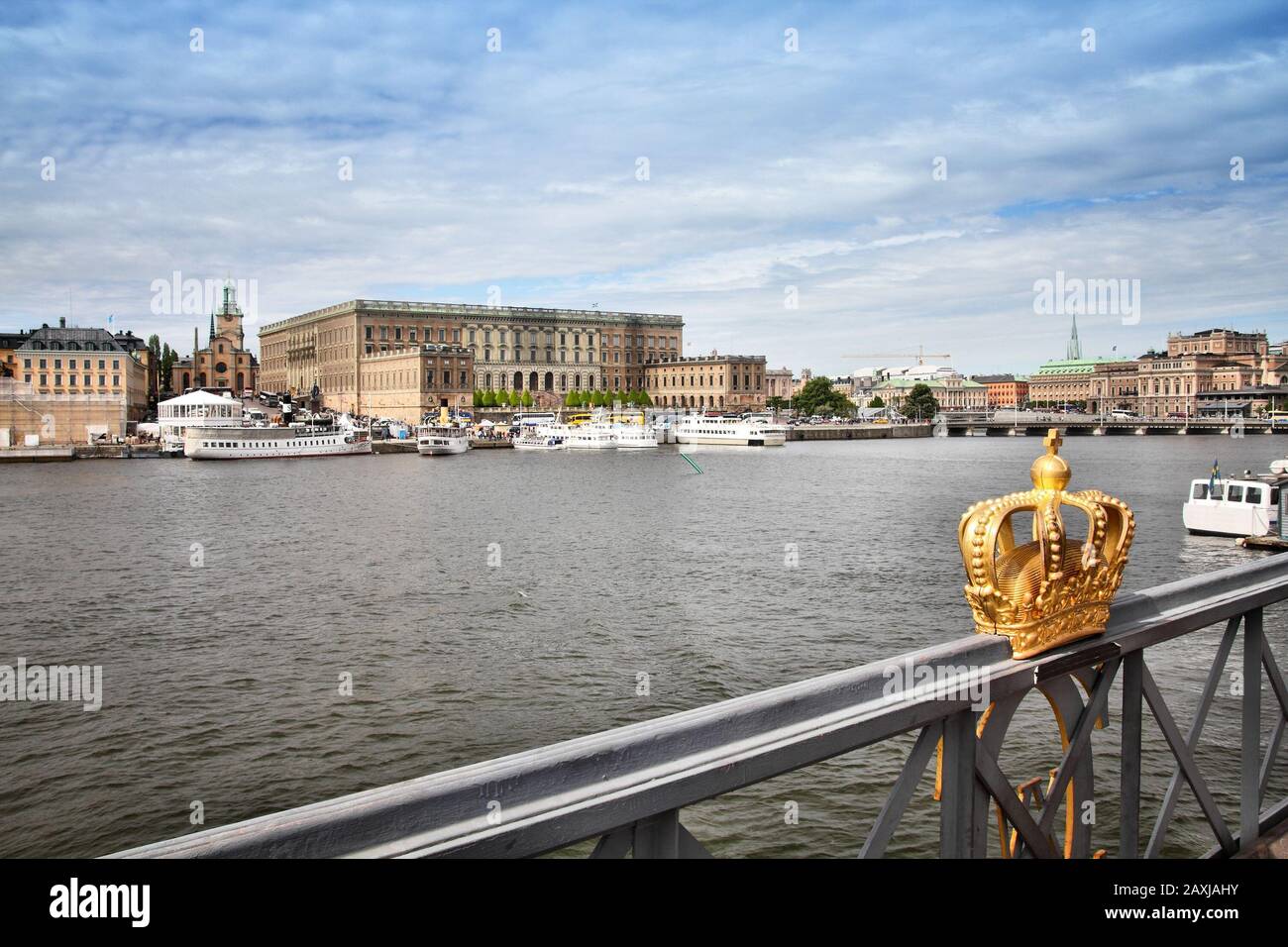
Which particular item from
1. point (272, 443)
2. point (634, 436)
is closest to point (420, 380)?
point (634, 436)

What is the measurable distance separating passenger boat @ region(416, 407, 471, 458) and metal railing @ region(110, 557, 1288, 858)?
83.3m

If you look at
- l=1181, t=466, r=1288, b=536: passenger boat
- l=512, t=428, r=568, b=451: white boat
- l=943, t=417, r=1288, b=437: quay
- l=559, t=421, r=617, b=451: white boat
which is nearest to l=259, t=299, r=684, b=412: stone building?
l=512, t=428, r=568, b=451: white boat

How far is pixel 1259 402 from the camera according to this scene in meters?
148

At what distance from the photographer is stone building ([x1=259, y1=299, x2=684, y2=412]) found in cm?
12550

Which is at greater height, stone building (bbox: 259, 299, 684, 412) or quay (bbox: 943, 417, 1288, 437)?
stone building (bbox: 259, 299, 684, 412)

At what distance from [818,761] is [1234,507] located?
1172 inches

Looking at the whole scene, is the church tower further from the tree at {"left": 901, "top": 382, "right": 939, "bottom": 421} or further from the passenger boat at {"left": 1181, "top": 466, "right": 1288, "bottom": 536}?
the passenger boat at {"left": 1181, "top": 466, "right": 1288, "bottom": 536}

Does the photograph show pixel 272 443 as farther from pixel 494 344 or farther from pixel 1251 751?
pixel 1251 751

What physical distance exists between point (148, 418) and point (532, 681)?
10079 cm

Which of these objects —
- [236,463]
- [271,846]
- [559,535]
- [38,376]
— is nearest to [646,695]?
[271,846]

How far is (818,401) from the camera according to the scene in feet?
500

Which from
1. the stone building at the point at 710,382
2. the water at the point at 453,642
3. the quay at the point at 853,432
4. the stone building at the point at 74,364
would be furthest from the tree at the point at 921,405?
the water at the point at 453,642

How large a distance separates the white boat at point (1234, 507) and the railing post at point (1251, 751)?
27.2 metres
